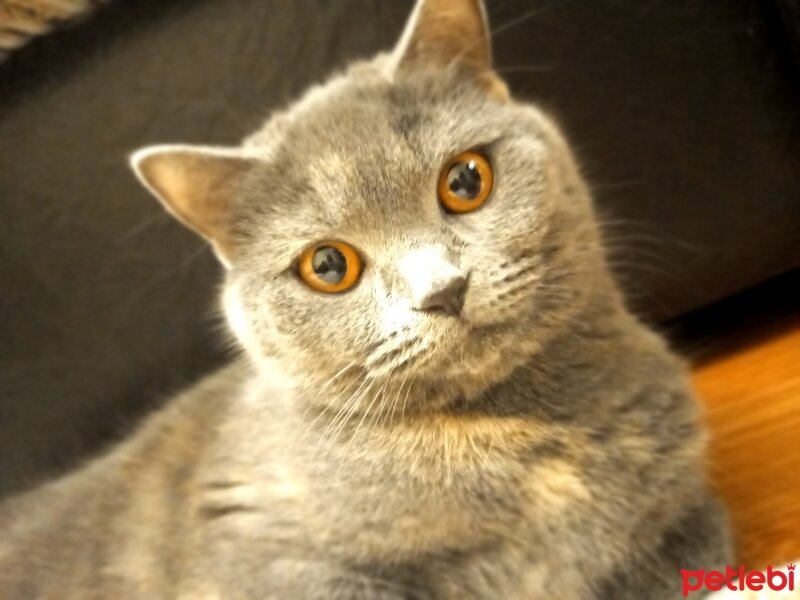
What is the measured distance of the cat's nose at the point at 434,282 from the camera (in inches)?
32.0

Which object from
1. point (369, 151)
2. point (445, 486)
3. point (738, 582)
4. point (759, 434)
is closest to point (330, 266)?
point (369, 151)

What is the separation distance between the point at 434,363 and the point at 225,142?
2.42 feet

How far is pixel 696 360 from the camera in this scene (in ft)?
4.99

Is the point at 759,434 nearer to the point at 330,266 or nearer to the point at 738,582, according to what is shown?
the point at 738,582

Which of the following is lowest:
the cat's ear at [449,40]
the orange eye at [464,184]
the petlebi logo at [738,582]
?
the petlebi logo at [738,582]

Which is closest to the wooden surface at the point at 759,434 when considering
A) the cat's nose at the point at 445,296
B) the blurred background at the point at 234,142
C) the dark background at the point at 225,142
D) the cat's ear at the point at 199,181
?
the blurred background at the point at 234,142

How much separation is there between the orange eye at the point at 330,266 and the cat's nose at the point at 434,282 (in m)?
0.08

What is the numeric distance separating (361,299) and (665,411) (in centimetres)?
40

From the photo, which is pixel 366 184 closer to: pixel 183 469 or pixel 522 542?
pixel 522 542

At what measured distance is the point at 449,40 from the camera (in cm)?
102

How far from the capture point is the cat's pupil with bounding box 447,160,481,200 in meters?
0.91

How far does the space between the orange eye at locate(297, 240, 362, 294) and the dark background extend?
536mm

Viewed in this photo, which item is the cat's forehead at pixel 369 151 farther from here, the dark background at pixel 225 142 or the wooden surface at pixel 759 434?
the wooden surface at pixel 759 434

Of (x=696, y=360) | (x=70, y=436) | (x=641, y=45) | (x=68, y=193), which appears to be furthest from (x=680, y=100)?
(x=70, y=436)
